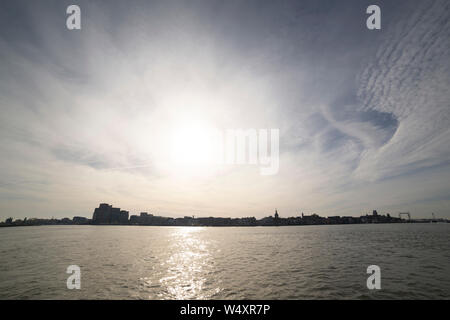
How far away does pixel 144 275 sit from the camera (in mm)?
26359

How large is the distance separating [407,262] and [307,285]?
2388 centimetres

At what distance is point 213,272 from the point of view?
27969 mm

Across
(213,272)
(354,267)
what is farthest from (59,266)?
(354,267)
